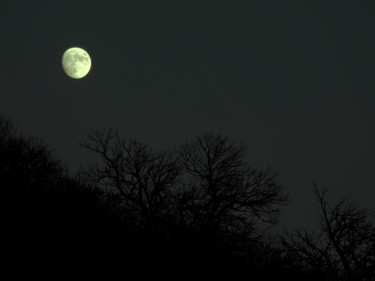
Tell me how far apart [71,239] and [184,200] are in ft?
26.2

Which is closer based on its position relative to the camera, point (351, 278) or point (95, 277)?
point (95, 277)

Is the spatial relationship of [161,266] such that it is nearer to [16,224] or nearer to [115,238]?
[115,238]

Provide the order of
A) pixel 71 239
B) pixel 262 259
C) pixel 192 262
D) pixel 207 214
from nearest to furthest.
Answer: pixel 71 239, pixel 192 262, pixel 262 259, pixel 207 214

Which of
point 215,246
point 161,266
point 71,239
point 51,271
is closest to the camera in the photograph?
point 51,271

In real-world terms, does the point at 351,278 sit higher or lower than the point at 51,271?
higher

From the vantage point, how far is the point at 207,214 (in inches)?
648

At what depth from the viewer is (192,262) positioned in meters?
8.91

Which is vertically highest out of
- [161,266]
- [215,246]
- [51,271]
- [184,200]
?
[184,200]

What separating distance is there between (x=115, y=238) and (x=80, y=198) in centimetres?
167

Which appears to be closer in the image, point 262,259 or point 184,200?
point 262,259

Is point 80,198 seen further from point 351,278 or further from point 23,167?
point 351,278

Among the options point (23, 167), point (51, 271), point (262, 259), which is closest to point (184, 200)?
point (262, 259)

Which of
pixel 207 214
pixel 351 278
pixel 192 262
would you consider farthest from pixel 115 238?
pixel 351 278

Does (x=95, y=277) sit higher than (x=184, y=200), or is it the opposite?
(x=184, y=200)
